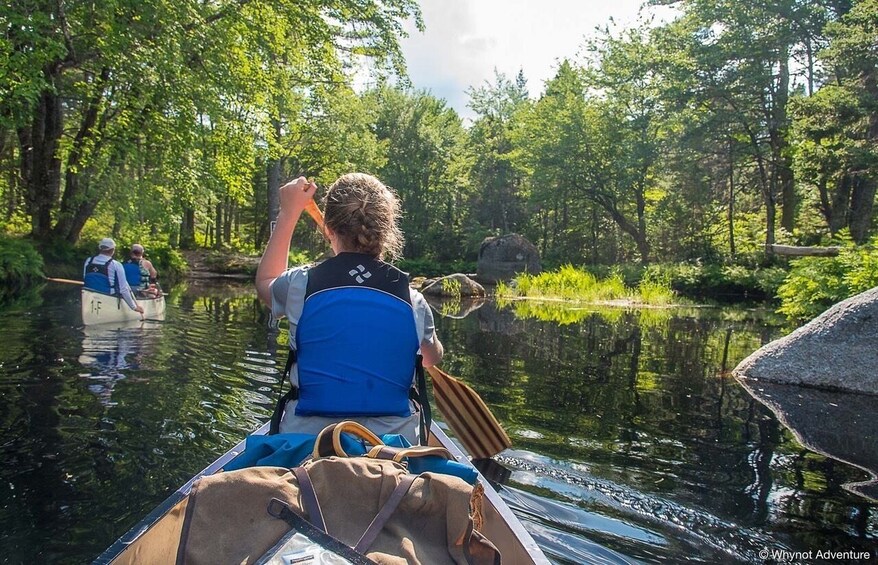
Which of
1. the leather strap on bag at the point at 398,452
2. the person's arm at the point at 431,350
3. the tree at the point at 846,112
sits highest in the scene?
the tree at the point at 846,112

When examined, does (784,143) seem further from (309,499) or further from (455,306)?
(309,499)

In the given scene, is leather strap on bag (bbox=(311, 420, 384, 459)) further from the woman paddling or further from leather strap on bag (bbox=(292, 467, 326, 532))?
the woman paddling

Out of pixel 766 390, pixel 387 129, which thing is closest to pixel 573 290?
pixel 766 390

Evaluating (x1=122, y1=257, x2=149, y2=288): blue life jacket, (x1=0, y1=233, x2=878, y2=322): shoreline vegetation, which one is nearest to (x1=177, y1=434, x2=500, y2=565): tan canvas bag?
(x1=122, y1=257, x2=149, y2=288): blue life jacket

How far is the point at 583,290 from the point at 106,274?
1396 cm

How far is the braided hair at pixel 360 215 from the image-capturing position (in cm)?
262

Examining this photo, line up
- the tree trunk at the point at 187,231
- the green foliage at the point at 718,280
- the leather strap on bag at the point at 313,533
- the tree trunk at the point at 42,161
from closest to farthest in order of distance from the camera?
the leather strap on bag at the point at 313,533 → the tree trunk at the point at 42,161 → the green foliage at the point at 718,280 → the tree trunk at the point at 187,231

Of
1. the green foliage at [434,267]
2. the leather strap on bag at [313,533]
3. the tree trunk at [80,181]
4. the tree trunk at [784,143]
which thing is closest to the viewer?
the leather strap on bag at [313,533]

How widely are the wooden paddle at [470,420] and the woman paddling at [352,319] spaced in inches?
90.2

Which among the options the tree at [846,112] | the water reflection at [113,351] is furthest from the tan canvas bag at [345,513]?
the tree at [846,112]

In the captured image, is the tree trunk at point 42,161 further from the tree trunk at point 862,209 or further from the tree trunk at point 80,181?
the tree trunk at point 862,209

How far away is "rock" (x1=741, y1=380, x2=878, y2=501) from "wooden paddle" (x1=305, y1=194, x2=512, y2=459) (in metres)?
2.39

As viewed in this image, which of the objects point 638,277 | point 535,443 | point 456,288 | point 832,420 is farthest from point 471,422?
point 638,277

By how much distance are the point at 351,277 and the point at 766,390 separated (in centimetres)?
698
